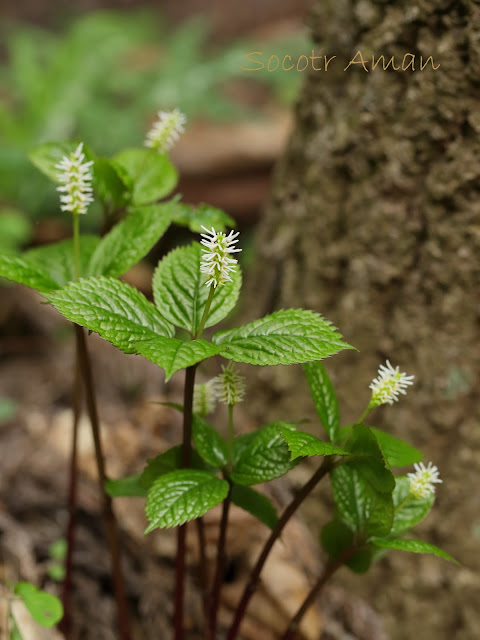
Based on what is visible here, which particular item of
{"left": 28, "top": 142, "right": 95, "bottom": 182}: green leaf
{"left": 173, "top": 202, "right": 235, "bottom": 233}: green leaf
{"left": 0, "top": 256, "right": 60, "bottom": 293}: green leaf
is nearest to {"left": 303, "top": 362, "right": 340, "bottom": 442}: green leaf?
{"left": 173, "top": 202, "right": 235, "bottom": 233}: green leaf

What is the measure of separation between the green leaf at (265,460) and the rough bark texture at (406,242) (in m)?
0.72

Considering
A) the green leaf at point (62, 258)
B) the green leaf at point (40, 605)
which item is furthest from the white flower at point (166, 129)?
the green leaf at point (40, 605)

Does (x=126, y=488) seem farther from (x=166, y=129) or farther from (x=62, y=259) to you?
(x=166, y=129)

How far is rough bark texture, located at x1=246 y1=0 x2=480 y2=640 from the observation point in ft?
4.46

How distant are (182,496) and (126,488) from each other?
26 centimetres

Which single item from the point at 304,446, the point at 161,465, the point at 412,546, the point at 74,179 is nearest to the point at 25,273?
the point at 74,179

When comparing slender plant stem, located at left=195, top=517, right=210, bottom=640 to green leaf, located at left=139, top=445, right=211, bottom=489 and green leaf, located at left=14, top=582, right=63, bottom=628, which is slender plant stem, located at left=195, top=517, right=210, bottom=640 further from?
green leaf, located at left=14, top=582, right=63, bottom=628

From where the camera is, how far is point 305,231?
1.76 meters

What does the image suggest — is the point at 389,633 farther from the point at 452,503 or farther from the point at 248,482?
the point at 248,482

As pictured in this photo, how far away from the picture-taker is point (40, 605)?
3.89 ft

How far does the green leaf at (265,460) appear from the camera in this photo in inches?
37.2

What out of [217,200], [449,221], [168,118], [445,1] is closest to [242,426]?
[449,221]

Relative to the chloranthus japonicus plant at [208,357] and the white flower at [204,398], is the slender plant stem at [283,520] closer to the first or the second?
the chloranthus japonicus plant at [208,357]

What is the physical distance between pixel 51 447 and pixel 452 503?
1.33 meters
